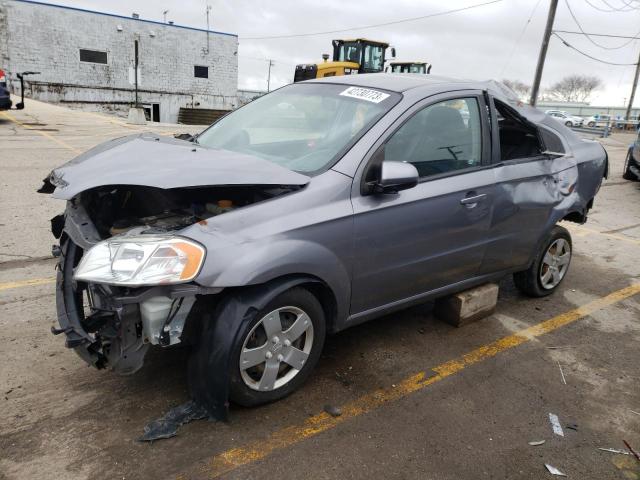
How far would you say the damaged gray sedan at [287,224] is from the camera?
2.45 metres

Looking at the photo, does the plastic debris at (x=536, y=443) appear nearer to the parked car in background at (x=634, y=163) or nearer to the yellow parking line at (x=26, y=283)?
the yellow parking line at (x=26, y=283)

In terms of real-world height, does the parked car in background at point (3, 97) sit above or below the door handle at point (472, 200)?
above

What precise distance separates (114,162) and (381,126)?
1542mm

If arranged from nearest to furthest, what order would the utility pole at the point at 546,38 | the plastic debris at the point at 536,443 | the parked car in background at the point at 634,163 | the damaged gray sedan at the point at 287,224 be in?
the damaged gray sedan at the point at 287,224 → the plastic debris at the point at 536,443 → the parked car in background at the point at 634,163 → the utility pole at the point at 546,38

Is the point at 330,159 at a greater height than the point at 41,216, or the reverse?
the point at 330,159

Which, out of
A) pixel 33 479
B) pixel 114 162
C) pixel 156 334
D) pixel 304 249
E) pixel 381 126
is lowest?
pixel 33 479

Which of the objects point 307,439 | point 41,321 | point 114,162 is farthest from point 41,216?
point 307,439

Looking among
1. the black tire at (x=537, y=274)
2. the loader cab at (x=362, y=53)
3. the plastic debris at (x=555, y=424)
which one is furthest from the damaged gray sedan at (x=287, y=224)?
the loader cab at (x=362, y=53)

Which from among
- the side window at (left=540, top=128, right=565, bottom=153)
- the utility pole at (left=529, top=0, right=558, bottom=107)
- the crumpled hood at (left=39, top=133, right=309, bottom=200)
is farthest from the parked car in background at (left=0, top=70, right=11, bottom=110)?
the utility pole at (left=529, top=0, right=558, bottom=107)

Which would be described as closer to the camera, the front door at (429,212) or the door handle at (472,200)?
the front door at (429,212)

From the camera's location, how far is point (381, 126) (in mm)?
3062

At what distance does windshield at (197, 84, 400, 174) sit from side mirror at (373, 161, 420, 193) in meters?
0.30

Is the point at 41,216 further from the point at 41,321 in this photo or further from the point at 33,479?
the point at 33,479

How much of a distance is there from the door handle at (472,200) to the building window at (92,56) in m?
36.8
